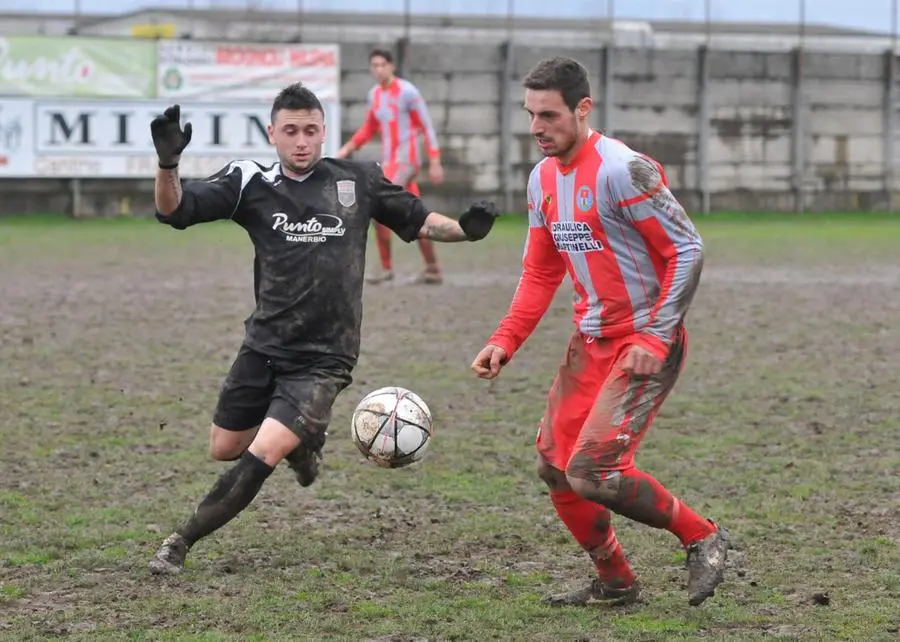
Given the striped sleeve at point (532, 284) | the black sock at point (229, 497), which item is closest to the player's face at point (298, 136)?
the striped sleeve at point (532, 284)

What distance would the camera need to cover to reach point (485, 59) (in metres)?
25.7

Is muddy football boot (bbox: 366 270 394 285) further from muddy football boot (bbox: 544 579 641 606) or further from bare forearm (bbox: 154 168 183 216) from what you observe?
muddy football boot (bbox: 544 579 641 606)

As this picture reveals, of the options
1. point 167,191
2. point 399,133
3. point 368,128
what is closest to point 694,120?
point 368,128

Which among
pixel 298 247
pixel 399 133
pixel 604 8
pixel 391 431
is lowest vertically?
pixel 391 431

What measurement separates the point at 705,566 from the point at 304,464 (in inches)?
74.8

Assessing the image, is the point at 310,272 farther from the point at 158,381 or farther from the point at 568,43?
the point at 568,43

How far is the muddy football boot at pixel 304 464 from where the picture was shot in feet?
19.5

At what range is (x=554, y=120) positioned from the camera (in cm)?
502

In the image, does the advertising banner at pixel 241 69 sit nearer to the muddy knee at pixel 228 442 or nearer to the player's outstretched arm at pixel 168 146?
the muddy knee at pixel 228 442

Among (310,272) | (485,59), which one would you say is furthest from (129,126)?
(310,272)

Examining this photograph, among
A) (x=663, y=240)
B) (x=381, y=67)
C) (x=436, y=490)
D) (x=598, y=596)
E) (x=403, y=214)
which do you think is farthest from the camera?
(x=381, y=67)

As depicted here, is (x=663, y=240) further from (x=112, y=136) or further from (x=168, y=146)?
(x=112, y=136)

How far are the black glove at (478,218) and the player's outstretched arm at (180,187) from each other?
0.95 metres

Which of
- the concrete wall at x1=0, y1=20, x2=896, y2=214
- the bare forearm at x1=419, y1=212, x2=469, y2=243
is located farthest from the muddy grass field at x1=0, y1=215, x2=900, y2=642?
the concrete wall at x1=0, y1=20, x2=896, y2=214
